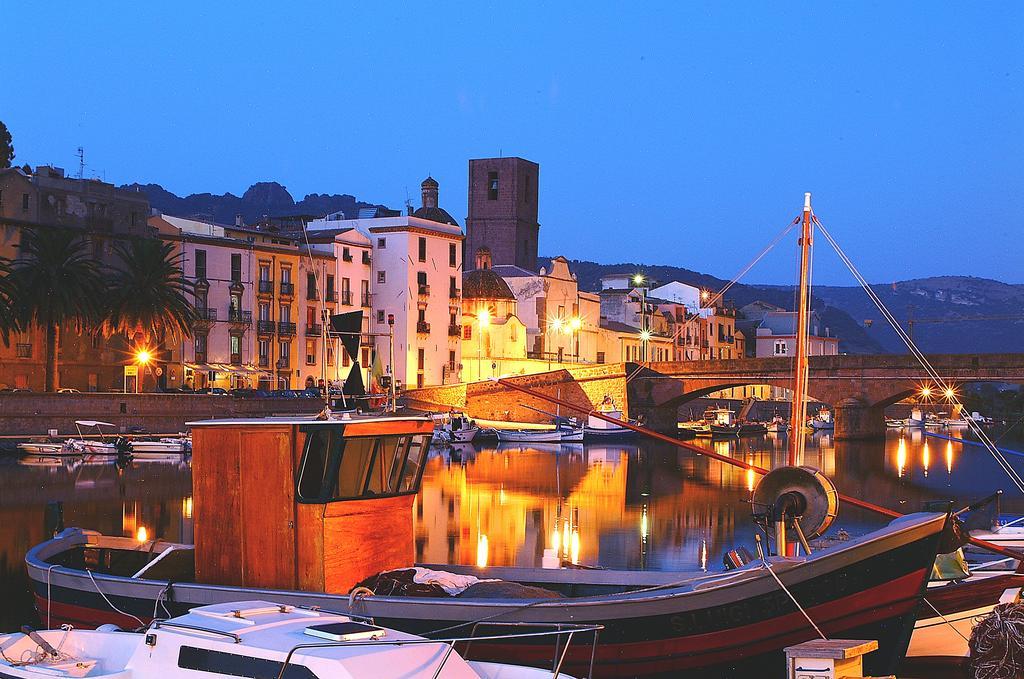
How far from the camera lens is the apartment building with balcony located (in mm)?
73875

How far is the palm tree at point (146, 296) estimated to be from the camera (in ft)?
177

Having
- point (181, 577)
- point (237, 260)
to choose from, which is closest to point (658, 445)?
point (237, 260)

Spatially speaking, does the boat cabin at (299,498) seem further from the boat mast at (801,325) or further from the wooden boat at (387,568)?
the boat mast at (801,325)

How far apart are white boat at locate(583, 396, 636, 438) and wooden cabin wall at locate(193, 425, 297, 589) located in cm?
5661

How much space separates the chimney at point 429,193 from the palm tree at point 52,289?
146 feet

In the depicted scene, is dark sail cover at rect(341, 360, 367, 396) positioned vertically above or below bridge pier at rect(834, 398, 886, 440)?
above

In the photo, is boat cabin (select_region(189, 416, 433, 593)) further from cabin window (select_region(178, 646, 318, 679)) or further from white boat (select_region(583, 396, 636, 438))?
white boat (select_region(583, 396, 636, 438))

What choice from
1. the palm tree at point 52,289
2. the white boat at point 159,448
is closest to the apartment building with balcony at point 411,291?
the palm tree at point 52,289

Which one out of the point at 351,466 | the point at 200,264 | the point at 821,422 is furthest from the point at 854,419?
the point at 351,466

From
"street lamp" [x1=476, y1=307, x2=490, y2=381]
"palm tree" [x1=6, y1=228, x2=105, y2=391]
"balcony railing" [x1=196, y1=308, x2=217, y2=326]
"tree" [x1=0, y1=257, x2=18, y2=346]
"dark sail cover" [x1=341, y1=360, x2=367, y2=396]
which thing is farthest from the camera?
"street lamp" [x1=476, y1=307, x2=490, y2=381]

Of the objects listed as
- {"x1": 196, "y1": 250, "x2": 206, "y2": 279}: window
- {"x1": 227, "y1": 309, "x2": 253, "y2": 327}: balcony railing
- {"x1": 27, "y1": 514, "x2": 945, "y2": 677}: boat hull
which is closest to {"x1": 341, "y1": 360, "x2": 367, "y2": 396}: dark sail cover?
{"x1": 27, "y1": 514, "x2": 945, "y2": 677}: boat hull

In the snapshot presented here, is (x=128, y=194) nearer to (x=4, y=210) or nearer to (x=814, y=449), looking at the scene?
(x=4, y=210)

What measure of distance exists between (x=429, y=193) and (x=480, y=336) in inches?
757


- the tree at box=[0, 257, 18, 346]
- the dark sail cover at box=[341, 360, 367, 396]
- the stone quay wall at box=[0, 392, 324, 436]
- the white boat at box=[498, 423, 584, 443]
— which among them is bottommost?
the white boat at box=[498, 423, 584, 443]
